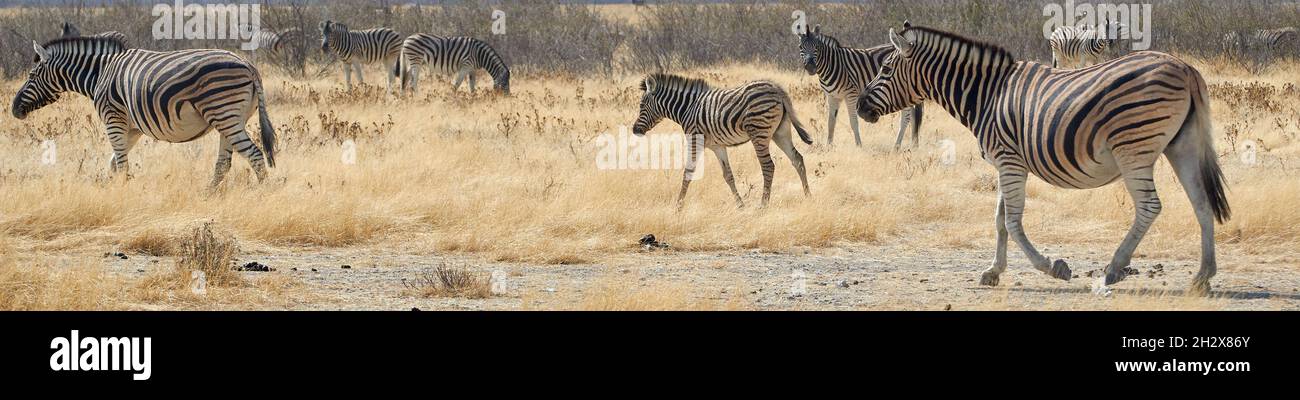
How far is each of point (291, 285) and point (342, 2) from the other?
30.0 m

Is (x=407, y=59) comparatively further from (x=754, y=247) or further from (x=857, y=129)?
(x=754, y=247)

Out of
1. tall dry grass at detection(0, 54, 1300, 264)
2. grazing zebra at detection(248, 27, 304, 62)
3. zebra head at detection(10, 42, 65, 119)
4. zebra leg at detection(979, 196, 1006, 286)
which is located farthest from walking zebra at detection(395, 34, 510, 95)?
zebra leg at detection(979, 196, 1006, 286)

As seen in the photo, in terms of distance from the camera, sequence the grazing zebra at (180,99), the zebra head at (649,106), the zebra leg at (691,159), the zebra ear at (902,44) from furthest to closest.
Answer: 1. the zebra head at (649,106)
2. the zebra leg at (691,159)
3. the grazing zebra at (180,99)
4. the zebra ear at (902,44)

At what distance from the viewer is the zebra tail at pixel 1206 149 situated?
21.7 feet

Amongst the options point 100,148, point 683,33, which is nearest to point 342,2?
point 683,33

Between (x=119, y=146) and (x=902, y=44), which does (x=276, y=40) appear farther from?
(x=902, y=44)

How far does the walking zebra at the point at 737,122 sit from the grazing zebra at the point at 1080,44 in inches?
406

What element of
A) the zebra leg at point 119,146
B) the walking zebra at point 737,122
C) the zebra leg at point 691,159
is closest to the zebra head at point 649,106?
the walking zebra at point 737,122

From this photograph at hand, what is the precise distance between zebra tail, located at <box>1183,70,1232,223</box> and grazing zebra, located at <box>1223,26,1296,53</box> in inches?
764

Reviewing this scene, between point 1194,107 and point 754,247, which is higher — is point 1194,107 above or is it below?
above

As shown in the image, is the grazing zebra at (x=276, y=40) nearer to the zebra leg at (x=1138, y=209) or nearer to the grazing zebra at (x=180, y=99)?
the grazing zebra at (x=180, y=99)

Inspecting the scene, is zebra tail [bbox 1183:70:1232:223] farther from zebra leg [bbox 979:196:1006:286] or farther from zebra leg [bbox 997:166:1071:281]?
zebra leg [bbox 979:196:1006:286]

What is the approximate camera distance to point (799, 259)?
28.1ft

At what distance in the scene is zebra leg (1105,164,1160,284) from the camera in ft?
21.8
